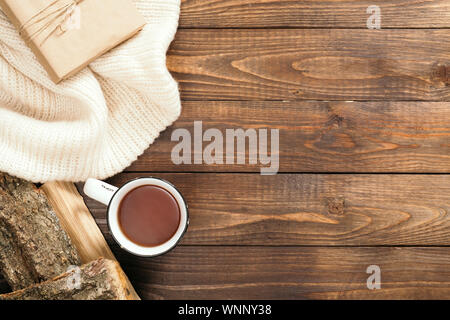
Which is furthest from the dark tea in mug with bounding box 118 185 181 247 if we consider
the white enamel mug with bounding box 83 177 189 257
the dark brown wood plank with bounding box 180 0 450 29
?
the dark brown wood plank with bounding box 180 0 450 29

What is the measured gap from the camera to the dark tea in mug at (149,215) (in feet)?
2.39

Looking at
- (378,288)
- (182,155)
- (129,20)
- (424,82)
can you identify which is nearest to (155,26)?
(129,20)

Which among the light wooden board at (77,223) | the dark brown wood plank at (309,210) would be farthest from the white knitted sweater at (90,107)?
the dark brown wood plank at (309,210)

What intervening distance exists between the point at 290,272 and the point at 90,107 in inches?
20.2

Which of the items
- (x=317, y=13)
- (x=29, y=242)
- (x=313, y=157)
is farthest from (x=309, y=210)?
(x=29, y=242)

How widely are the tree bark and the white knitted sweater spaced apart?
0.20 ft

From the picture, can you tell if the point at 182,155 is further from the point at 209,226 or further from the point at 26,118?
the point at 26,118

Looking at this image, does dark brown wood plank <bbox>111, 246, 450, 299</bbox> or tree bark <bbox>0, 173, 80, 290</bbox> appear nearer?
tree bark <bbox>0, 173, 80, 290</bbox>

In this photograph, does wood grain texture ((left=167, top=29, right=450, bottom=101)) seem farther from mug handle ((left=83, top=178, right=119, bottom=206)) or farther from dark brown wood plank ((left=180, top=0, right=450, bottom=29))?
mug handle ((left=83, top=178, right=119, bottom=206))

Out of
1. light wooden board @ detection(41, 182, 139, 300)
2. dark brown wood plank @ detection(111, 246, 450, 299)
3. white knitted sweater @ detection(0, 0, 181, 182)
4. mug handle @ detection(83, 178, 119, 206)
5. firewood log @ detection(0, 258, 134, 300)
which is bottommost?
dark brown wood plank @ detection(111, 246, 450, 299)

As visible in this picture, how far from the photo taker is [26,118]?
752 millimetres

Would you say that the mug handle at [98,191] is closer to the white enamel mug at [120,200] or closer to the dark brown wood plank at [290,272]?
the white enamel mug at [120,200]

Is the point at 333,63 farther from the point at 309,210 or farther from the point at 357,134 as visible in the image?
the point at 309,210

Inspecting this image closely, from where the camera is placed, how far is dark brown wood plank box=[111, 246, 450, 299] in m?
0.81
